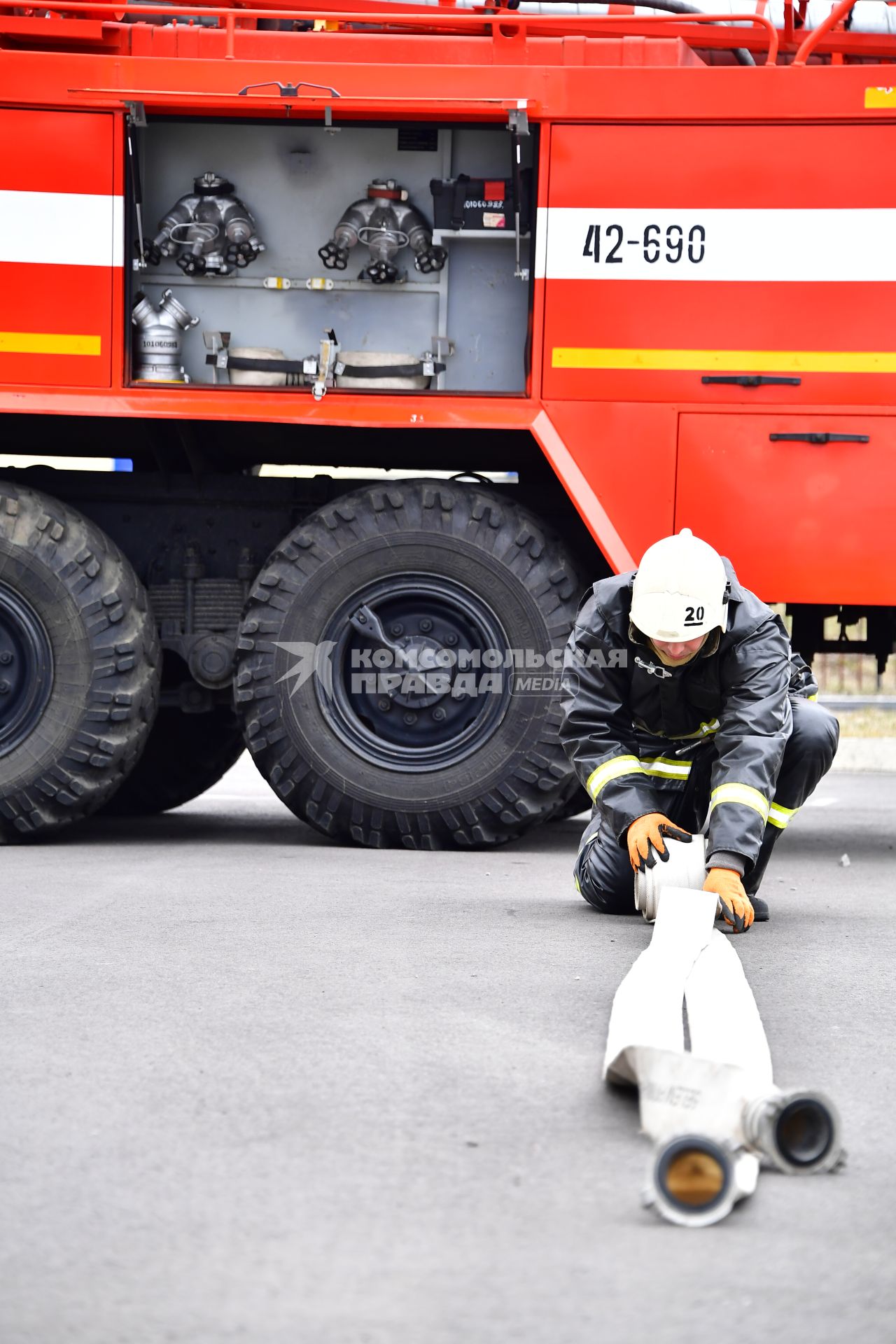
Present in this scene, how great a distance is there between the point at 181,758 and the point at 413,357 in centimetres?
232

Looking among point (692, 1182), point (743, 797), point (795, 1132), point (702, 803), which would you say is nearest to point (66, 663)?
point (702, 803)

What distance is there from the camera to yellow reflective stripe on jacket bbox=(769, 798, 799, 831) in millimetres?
4832

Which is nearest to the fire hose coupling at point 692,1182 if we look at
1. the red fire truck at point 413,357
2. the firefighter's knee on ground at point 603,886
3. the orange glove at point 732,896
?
the orange glove at point 732,896

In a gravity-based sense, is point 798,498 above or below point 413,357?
below

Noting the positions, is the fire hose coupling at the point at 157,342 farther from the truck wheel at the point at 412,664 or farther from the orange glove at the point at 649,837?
the orange glove at the point at 649,837

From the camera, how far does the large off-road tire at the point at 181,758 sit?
755 cm

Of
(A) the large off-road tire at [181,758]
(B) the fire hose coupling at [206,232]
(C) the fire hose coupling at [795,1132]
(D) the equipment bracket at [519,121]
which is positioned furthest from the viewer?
(A) the large off-road tire at [181,758]

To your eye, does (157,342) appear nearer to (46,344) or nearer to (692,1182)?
(46,344)

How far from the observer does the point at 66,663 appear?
625cm

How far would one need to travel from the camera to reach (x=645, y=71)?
5.98m

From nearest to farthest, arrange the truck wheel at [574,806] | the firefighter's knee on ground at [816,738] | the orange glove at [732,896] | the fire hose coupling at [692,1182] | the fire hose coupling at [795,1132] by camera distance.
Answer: the fire hose coupling at [692,1182], the fire hose coupling at [795,1132], the orange glove at [732,896], the firefighter's knee on ground at [816,738], the truck wheel at [574,806]

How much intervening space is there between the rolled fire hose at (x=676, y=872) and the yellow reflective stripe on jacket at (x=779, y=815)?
0.42m

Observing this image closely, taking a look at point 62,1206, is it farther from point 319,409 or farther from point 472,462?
point 472,462

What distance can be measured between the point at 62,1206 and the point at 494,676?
159 inches
